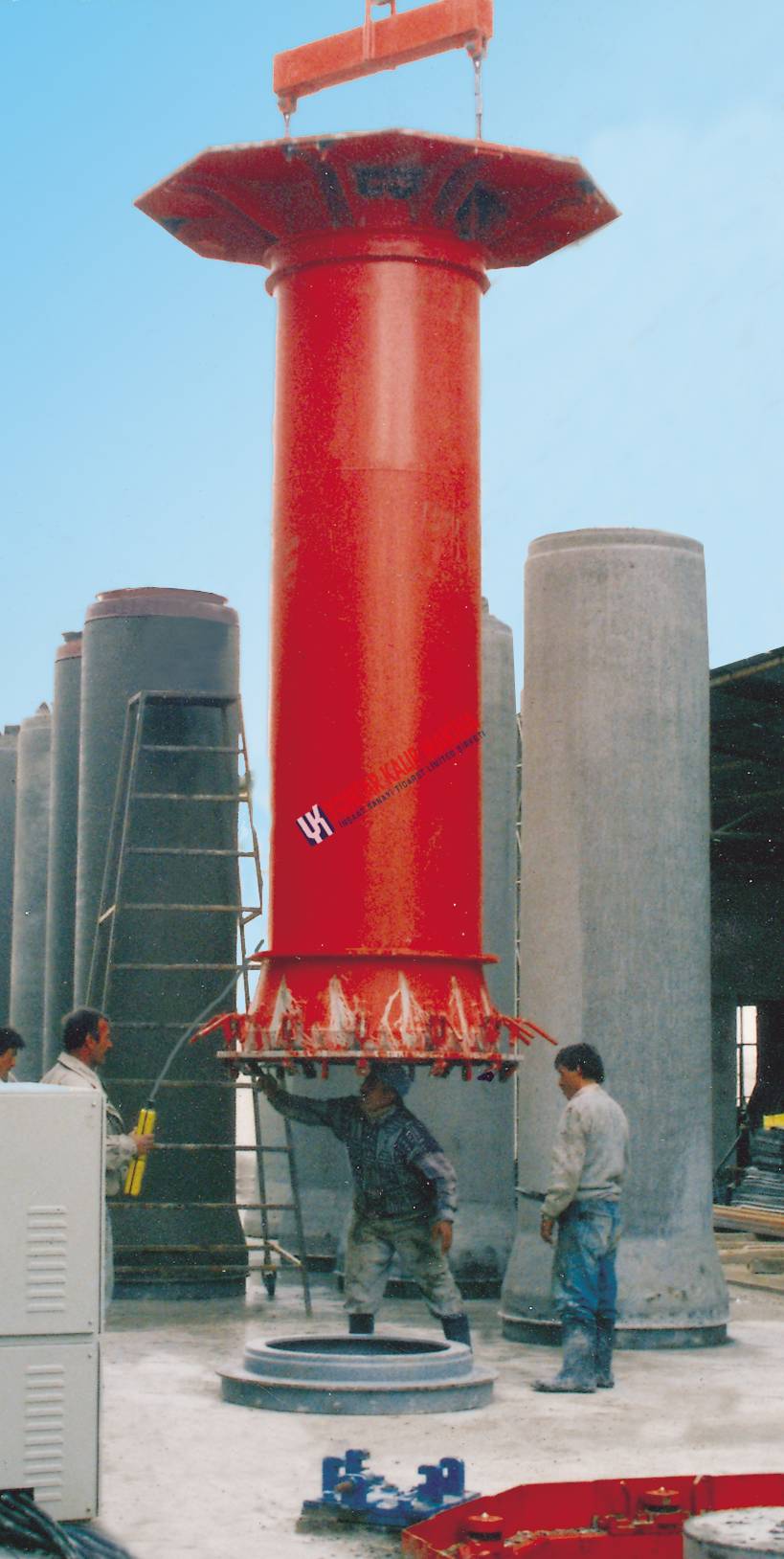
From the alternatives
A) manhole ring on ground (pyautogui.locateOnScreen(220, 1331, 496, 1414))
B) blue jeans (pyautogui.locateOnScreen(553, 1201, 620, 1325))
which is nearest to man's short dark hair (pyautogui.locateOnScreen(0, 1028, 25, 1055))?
manhole ring on ground (pyautogui.locateOnScreen(220, 1331, 496, 1414))

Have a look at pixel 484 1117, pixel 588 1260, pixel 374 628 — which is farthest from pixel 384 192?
pixel 484 1117

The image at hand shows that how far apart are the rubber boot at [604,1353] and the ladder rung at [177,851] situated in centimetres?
462

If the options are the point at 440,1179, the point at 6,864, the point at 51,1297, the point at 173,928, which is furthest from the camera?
the point at 6,864

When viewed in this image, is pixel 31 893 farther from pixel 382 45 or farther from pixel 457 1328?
pixel 382 45

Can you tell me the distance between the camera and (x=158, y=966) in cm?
1380

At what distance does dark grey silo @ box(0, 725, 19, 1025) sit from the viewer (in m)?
23.4

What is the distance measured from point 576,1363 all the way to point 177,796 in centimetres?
524

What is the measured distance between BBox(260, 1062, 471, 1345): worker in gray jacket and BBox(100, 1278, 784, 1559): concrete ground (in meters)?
0.70

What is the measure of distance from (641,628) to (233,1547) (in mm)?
6776

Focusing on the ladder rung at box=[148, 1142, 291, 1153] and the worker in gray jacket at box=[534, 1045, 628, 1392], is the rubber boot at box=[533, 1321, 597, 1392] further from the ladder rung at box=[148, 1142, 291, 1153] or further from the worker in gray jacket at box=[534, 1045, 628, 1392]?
the ladder rung at box=[148, 1142, 291, 1153]

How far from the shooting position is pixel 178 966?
13.8 metres

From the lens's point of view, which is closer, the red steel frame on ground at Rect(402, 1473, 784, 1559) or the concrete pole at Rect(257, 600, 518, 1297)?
the red steel frame on ground at Rect(402, 1473, 784, 1559)

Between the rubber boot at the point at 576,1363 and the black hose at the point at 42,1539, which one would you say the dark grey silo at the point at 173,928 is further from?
the black hose at the point at 42,1539

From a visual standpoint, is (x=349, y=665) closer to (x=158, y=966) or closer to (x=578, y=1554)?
(x=158, y=966)
